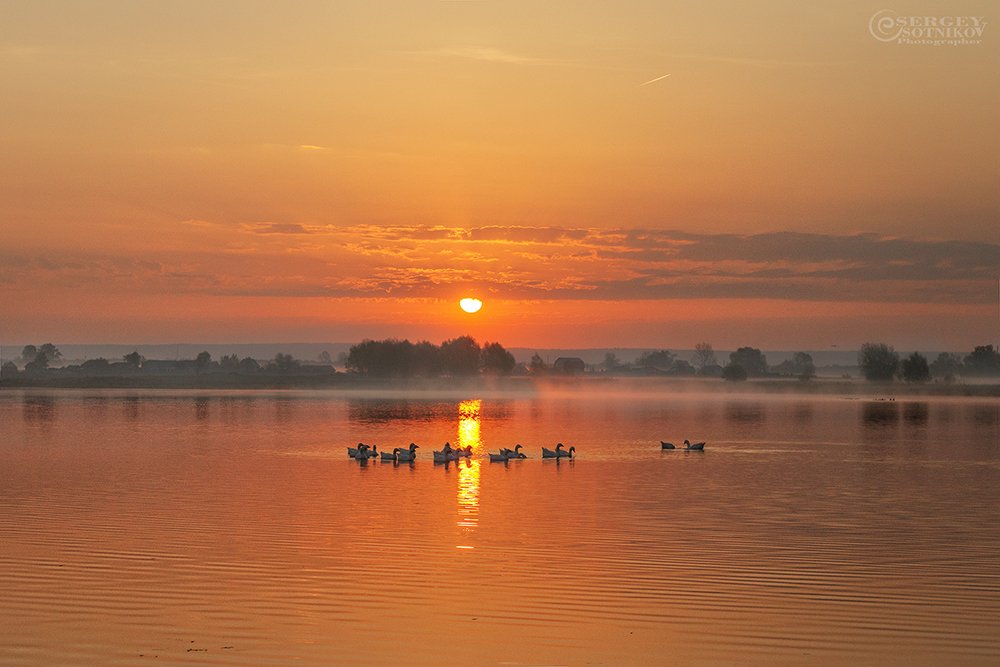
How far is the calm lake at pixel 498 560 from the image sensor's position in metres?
15.0

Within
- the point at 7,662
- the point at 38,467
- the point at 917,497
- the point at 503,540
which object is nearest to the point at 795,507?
the point at 917,497

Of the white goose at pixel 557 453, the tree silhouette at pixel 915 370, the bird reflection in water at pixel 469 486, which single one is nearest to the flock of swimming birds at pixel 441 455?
the white goose at pixel 557 453

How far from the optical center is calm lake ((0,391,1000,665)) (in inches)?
591

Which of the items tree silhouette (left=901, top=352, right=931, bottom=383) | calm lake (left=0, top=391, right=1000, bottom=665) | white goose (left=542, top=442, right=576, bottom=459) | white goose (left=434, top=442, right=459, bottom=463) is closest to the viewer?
calm lake (left=0, top=391, right=1000, bottom=665)

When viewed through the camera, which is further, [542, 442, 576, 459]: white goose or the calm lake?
[542, 442, 576, 459]: white goose

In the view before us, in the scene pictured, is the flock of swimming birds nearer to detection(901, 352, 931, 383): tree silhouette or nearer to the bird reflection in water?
the bird reflection in water

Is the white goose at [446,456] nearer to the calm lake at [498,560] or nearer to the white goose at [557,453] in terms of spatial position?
the calm lake at [498,560]

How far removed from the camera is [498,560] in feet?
69.6

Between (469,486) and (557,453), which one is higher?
(557,453)

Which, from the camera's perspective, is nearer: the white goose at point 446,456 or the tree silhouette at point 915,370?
the white goose at point 446,456

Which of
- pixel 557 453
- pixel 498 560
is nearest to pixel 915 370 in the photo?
pixel 557 453

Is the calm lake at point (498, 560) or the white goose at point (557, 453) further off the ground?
the white goose at point (557, 453)

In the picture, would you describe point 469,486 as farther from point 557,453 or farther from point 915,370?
point 915,370

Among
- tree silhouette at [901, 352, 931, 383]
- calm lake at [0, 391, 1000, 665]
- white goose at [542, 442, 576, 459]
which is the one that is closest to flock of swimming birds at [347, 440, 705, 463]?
white goose at [542, 442, 576, 459]
